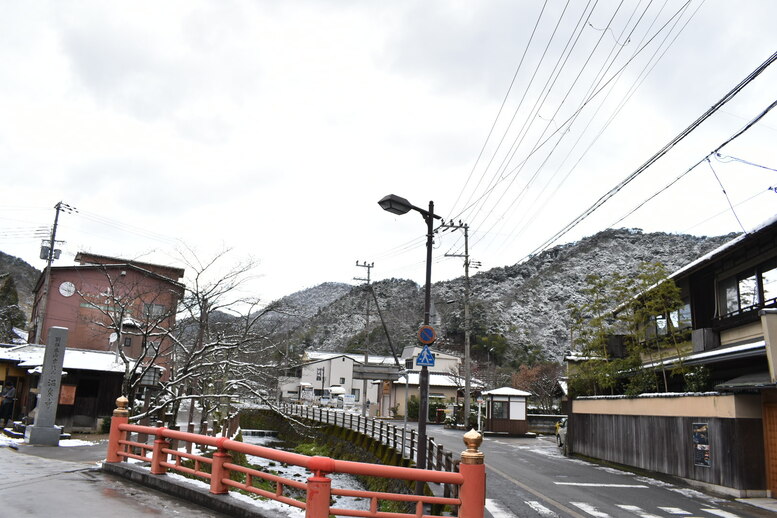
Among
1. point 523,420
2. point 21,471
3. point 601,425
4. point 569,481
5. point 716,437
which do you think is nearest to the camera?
point 21,471

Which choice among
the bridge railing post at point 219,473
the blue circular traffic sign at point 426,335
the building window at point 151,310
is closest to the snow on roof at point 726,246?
the blue circular traffic sign at point 426,335

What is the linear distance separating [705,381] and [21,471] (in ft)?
60.3

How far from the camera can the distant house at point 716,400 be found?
46.0 feet

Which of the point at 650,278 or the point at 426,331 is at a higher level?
the point at 650,278

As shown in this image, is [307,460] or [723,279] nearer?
[307,460]

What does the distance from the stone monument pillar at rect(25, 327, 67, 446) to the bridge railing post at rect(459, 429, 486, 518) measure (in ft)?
47.8

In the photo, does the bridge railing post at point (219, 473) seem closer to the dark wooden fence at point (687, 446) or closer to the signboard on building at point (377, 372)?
the signboard on building at point (377, 372)

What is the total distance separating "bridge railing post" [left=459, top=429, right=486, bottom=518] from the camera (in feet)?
23.4

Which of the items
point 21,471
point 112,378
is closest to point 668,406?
point 21,471

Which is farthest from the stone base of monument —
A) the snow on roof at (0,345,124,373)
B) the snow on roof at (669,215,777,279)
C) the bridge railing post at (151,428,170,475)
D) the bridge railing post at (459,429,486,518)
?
the snow on roof at (669,215,777,279)

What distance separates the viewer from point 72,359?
26.0 metres

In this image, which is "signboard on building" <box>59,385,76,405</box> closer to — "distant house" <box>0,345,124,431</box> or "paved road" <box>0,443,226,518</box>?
"distant house" <box>0,345,124,431</box>

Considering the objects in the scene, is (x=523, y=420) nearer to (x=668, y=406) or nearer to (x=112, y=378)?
(x=668, y=406)

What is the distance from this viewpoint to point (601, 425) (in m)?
22.5
